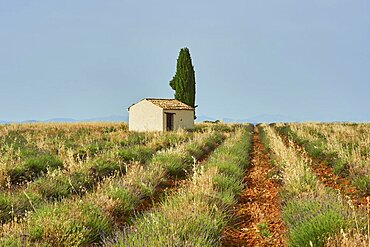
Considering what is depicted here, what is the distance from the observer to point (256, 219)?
245 inches

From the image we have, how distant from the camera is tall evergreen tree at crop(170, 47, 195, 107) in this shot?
4406 cm

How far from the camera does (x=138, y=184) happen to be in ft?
25.6

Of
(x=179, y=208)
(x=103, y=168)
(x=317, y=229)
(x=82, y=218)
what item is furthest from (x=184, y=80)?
(x=317, y=229)

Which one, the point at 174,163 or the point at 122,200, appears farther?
the point at 174,163

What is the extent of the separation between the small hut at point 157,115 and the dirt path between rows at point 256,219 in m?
21.7

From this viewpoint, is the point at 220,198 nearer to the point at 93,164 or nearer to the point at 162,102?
the point at 93,164

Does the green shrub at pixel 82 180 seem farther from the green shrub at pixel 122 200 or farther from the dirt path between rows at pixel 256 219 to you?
the dirt path between rows at pixel 256 219

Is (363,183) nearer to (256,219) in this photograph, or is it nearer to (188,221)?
(256,219)

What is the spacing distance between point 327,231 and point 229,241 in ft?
4.72

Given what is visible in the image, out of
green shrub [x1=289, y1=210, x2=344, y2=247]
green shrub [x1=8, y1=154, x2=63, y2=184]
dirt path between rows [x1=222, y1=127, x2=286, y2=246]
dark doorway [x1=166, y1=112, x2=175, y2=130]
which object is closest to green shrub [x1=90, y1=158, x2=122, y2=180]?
green shrub [x1=8, y1=154, x2=63, y2=184]

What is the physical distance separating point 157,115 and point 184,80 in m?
14.1

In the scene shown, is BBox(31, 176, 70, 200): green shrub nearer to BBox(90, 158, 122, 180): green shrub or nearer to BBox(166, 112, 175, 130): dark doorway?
BBox(90, 158, 122, 180): green shrub

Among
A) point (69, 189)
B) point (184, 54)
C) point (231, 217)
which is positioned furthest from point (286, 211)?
point (184, 54)

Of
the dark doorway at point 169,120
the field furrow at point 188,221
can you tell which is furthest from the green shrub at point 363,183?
the dark doorway at point 169,120
